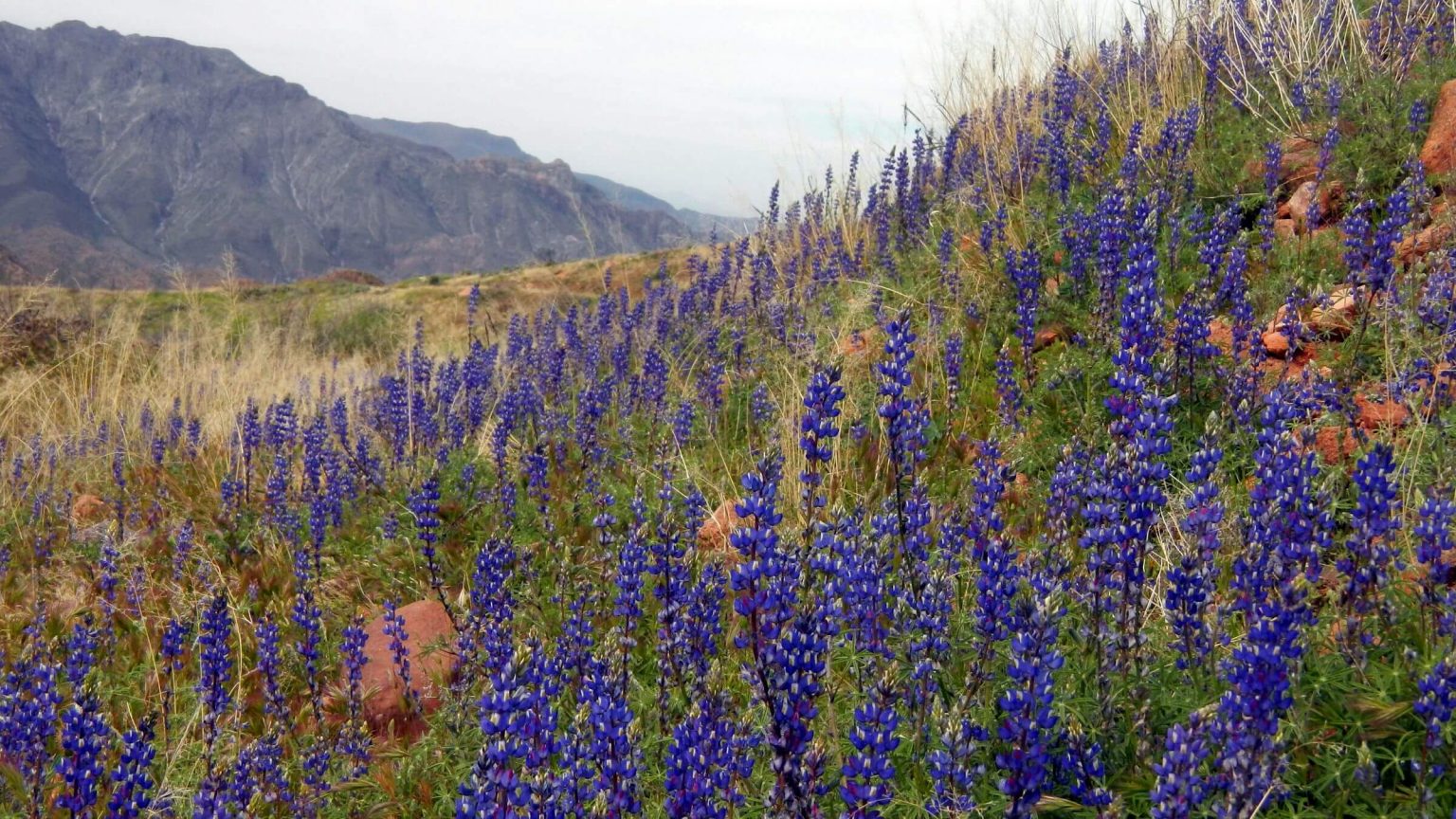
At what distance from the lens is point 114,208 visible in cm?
16688

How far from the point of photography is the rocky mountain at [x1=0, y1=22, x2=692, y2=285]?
162 metres

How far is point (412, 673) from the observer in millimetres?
3730

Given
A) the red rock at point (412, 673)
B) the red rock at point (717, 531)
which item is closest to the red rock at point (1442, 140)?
the red rock at point (717, 531)

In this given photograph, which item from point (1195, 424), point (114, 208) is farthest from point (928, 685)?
point (114, 208)

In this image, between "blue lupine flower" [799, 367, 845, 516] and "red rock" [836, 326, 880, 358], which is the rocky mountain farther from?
"blue lupine flower" [799, 367, 845, 516]

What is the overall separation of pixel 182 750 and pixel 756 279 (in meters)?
5.02

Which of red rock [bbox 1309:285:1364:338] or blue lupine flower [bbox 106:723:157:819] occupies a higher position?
red rock [bbox 1309:285:1364:338]

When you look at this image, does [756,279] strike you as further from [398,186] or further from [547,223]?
[398,186]

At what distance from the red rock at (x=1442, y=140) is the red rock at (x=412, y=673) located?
5.75 m

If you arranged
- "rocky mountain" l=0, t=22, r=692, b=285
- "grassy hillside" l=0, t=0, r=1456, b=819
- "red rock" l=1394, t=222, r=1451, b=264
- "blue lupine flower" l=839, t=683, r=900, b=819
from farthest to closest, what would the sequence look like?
"rocky mountain" l=0, t=22, r=692, b=285, "red rock" l=1394, t=222, r=1451, b=264, "grassy hillside" l=0, t=0, r=1456, b=819, "blue lupine flower" l=839, t=683, r=900, b=819

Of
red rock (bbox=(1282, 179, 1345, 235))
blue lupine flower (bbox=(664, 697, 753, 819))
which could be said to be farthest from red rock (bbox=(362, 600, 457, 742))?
red rock (bbox=(1282, 179, 1345, 235))

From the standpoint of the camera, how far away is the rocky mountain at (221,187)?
16250 centimetres

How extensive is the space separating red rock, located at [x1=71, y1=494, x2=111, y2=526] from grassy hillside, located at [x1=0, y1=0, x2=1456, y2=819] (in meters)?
0.05

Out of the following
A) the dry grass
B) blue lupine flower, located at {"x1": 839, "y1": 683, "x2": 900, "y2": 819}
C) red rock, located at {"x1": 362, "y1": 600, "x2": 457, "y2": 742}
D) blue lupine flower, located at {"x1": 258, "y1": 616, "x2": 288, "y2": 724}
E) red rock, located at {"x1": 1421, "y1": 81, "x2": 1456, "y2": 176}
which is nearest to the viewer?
blue lupine flower, located at {"x1": 839, "y1": 683, "x2": 900, "y2": 819}
